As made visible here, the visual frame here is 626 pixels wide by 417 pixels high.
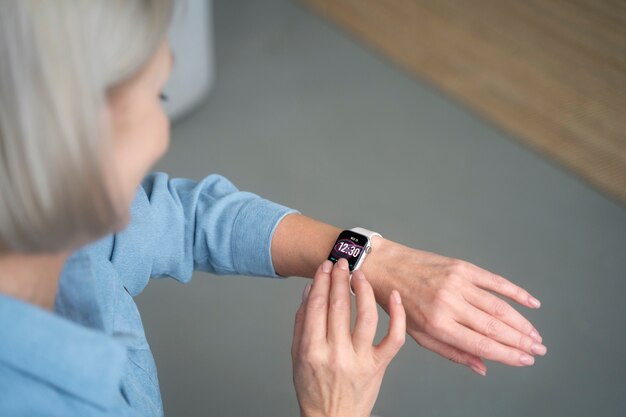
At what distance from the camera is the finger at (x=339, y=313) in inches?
35.4

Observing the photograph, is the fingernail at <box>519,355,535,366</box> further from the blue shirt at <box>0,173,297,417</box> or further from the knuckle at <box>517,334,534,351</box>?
the blue shirt at <box>0,173,297,417</box>

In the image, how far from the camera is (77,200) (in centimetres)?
63

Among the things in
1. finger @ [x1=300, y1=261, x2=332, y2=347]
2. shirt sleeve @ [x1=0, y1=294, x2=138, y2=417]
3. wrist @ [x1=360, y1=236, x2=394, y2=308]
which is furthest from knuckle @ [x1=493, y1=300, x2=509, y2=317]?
shirt sleeve @ [x1=0, y1=294, x2=138, y2=417]

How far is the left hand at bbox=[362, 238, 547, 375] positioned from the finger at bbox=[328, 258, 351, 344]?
0.15 m

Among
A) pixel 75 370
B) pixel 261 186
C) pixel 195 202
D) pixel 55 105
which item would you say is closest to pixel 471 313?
pixel 195 202

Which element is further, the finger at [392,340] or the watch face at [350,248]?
the watch face at [350,248]

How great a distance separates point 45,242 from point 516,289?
68 centimetres

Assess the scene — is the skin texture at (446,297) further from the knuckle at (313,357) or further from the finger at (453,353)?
the knuckle at (313,357)

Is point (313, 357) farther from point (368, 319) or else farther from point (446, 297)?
point (446, 297)

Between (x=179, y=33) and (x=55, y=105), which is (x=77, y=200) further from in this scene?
(x=179, y=33)

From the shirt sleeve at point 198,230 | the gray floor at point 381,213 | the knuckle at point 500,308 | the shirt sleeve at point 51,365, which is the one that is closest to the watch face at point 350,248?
the shirt sleeve at point 198,230

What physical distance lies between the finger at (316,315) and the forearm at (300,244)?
16cm

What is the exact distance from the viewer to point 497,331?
40.1 inches

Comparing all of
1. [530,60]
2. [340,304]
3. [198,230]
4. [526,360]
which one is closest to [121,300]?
[198,230]
